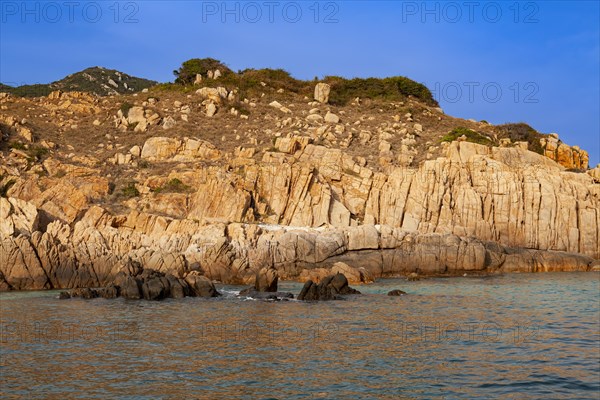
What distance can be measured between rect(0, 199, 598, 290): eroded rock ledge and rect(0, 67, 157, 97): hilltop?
5282cm

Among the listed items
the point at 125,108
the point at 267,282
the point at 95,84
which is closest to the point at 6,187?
the point at 125,108

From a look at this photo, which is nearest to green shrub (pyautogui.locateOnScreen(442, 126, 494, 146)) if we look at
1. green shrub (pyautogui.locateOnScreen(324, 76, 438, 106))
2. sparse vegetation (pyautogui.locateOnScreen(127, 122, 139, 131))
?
green shrub (pyautogui.locateOnScreen(324, 76, 438, 106))

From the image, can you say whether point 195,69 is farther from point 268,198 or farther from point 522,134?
point 522,134

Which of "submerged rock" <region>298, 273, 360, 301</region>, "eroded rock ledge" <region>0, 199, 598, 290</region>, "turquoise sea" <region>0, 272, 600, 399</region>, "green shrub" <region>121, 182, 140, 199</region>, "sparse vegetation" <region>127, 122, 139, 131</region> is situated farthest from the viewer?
"sparse vegetation" <region>127, 122, 139, 131</region>

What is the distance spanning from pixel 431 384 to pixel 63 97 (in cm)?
6443

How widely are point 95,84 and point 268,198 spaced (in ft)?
233

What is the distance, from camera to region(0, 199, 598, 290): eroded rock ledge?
3812 centimetres

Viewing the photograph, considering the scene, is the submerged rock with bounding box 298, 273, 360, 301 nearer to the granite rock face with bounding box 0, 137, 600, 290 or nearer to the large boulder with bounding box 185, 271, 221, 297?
the large boulder with bounding box 185, 271, 221, 297

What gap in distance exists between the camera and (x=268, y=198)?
5034cm

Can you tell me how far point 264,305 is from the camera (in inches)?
1185

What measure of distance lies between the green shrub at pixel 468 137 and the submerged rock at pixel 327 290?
30397 mm

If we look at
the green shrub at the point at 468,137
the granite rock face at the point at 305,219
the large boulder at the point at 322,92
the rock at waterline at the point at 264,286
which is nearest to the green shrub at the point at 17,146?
the granite rock face at the point at 305,219

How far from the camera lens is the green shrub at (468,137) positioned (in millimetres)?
59884

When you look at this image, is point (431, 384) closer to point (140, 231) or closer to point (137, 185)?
point (140, 231)
